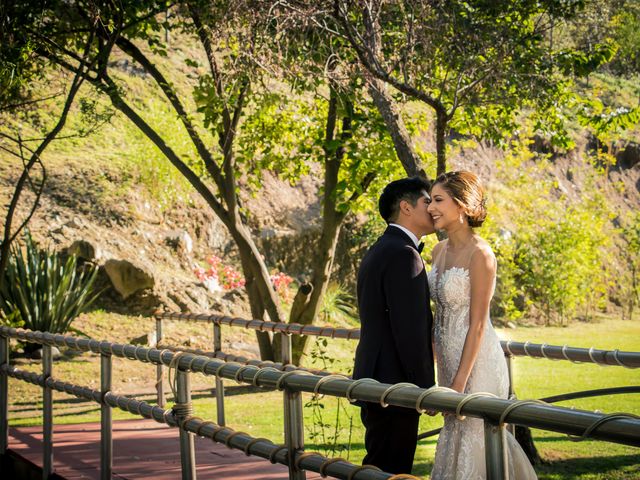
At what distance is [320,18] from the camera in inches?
328

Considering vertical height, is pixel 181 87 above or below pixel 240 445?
above

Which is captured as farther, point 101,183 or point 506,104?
point 101,183

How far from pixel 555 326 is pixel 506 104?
49.5ft

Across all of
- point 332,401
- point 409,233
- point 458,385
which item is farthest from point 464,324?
point 332,401

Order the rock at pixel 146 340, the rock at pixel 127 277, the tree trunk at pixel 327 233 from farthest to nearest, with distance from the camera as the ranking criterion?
1. the rock at pixel 127 277
2. the rock at pixel 146 340
3. the tree trunk at pixel 327 233

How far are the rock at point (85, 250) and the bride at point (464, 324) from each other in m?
12.6

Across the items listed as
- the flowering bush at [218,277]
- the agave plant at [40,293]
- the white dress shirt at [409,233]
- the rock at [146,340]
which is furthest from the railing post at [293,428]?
the flowering bush at [218,277]

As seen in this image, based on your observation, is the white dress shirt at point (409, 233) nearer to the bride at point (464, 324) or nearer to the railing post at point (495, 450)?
the bride at point (464, 324)

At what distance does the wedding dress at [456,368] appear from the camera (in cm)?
397

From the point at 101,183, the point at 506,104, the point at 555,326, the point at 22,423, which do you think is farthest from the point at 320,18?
the point at 555,326

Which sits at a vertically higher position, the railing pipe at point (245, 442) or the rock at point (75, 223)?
the rock at point (75, 223)

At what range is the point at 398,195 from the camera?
4.23 m

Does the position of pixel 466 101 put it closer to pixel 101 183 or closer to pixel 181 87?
pixel 101 183

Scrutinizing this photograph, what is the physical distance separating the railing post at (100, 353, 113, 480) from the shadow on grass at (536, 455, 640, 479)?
137 inches
